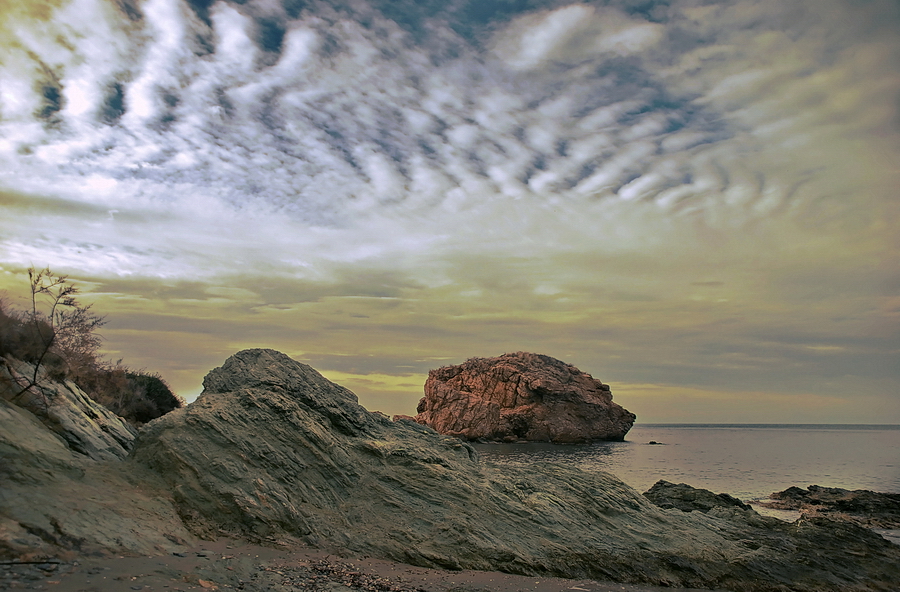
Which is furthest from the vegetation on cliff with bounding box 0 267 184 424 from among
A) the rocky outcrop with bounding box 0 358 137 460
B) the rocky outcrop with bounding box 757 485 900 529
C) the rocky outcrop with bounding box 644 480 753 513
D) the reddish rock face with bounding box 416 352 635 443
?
the reddish rock face with bounding box 416 352 635 443

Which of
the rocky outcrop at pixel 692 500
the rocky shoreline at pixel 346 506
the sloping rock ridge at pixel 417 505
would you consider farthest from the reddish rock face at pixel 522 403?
the sloping rock ridge at pixel 417 505

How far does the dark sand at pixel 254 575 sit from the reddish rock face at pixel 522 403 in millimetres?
75869

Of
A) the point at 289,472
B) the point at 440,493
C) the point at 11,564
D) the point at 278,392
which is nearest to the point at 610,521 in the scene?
the point at 440,493

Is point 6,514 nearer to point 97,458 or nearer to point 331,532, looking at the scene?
point 97,458

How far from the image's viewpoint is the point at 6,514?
289 inches

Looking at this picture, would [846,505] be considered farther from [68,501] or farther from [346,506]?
[68,501]

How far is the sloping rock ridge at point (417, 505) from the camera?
10.4 metres

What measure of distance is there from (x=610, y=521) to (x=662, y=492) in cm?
1237

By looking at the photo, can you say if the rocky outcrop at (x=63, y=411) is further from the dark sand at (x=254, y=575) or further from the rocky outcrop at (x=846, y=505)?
the rocky outcrop at (x=846, y=505)

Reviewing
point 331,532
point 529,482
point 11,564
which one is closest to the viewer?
point 11,564

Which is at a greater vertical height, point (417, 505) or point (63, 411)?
point (63, 411)

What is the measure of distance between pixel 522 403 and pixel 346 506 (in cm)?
7846

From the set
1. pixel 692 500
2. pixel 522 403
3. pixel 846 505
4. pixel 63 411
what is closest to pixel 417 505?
pixel 63 411

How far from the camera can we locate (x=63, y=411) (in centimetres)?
1138
